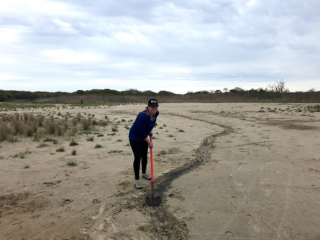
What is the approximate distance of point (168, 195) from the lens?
451 cm

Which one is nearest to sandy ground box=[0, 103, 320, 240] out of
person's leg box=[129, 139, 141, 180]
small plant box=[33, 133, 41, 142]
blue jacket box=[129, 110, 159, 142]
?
person's leg box=[129, 139, 141, 180]

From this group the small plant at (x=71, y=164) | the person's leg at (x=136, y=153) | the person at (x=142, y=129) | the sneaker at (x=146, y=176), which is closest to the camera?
the person at (x=142, y=129)

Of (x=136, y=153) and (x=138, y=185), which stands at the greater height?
(x=136, y=153)

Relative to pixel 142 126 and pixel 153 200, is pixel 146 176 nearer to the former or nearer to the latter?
pixel 153 200

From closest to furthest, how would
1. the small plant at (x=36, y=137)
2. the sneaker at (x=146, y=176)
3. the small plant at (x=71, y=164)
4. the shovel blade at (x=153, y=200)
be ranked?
the shovel blade at (x=153, y=200), the sneaker at (x=146, y=176), the small plant at (x=71, y=164), the small plant at (x=36, y=137)

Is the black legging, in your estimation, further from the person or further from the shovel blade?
the shovel blade

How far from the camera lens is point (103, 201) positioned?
13.9 feet

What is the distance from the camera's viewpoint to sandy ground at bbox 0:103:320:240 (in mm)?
3346

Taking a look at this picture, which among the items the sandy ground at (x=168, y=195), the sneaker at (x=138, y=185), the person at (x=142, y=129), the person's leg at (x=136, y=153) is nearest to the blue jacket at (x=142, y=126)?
the person at (x=142, y=129)

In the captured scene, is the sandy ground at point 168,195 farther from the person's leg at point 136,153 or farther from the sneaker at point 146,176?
the person's leg at point 136,153

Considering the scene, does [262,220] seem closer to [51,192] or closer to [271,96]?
[51,192]

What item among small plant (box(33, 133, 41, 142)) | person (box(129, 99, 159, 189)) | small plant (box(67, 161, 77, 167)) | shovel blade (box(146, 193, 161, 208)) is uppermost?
person (box(129, 99, 159, 189))

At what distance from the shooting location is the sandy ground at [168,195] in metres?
3.35

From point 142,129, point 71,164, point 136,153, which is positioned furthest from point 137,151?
point 71,164
